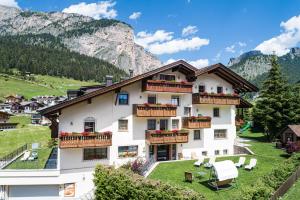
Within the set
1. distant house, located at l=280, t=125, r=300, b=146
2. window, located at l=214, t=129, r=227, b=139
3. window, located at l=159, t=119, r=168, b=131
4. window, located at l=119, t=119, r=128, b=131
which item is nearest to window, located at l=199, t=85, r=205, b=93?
window, located at l=214, t=129, r=227, b=139

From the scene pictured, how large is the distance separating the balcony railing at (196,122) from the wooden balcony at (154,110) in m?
2.16

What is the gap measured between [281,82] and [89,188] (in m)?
31.1

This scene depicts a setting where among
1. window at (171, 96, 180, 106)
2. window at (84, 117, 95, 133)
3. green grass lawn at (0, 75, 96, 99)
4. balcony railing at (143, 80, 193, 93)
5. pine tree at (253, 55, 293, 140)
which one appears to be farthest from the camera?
green grass lawn at (0, 75, 96, 99)

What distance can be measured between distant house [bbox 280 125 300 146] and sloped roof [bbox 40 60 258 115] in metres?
6.78

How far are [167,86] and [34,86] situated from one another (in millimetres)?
148007

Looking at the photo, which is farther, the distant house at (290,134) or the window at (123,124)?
the distant house at (290,134)

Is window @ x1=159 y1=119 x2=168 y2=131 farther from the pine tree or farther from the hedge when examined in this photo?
the pine tree

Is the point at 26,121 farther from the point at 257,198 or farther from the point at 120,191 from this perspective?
the point at 257,198

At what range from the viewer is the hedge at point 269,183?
17.8 meters

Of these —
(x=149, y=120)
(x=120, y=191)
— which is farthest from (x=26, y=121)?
(x=120, y=191)

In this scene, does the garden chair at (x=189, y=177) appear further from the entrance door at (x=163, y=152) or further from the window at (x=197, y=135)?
the window at (x=197, y=135)

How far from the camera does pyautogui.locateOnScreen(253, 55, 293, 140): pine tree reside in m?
45.7

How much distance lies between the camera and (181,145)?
119 ft

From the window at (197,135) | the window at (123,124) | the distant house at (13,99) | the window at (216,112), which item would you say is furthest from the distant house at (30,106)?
the window at (123,124)
